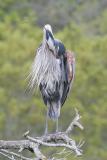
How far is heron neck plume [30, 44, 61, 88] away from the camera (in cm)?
707

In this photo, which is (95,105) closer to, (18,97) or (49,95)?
(18,97)

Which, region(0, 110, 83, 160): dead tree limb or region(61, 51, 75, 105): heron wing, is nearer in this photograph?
region(0, 110, 83, 160): dead tree limb

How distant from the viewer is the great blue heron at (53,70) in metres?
7.25

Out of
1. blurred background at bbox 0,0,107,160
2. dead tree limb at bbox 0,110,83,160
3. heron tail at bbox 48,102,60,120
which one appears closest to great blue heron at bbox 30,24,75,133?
heron tail at bbox 48,102,60,120

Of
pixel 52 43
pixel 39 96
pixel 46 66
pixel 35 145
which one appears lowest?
pixel 35 145

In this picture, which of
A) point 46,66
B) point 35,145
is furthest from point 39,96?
point 35,145

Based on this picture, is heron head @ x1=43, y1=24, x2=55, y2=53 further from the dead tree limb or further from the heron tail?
the dead tree limb

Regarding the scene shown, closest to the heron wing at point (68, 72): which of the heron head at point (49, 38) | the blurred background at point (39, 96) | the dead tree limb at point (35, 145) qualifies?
the heron head at point (49, 38)

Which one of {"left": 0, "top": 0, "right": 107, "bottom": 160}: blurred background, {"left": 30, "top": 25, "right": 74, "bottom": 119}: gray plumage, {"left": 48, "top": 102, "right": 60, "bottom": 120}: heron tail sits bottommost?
{"left": 48, "top": 102, "right": 60, "bottom": 120}: heron tail

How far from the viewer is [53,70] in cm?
734

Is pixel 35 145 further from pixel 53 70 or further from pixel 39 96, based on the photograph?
pixel 39 96

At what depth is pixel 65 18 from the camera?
36438 millimetres

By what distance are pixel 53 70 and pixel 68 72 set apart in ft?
0.66

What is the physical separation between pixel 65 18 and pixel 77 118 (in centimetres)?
3119
